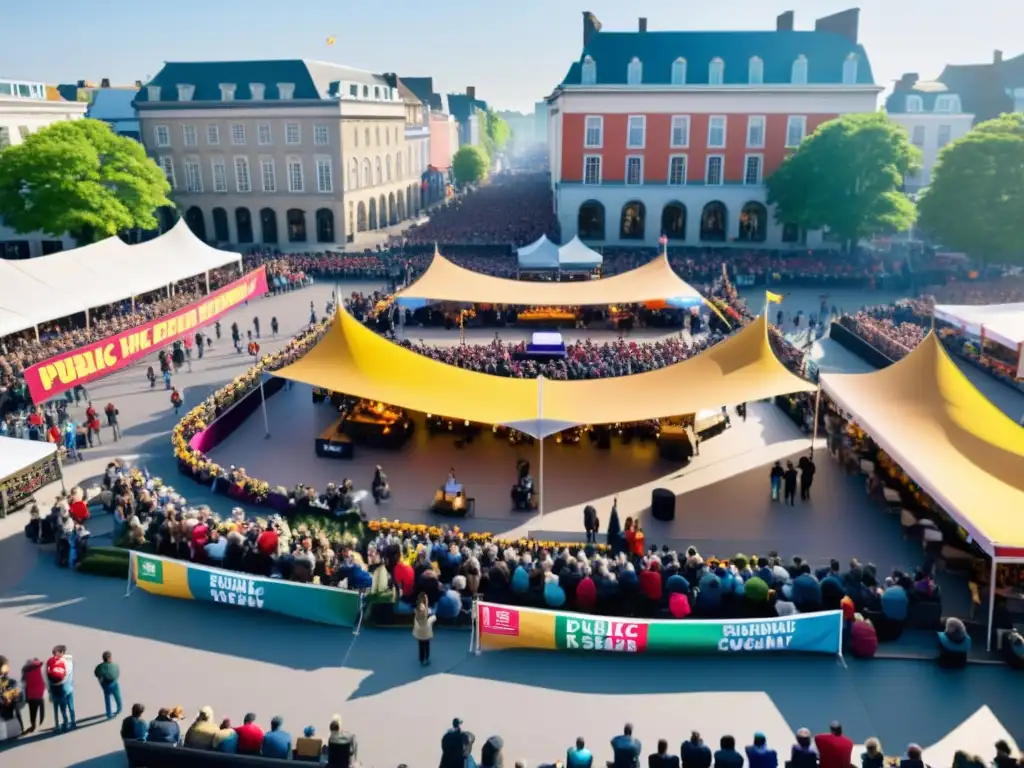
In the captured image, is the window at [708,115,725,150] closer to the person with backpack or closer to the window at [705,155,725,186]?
the window at [705,155,725,186]

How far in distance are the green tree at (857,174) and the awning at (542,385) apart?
27.4 metres

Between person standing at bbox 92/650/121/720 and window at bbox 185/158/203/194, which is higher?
window at bbox 185/158/203/194

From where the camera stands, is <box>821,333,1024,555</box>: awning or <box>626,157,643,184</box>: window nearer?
<box>821,333,1024,555</box>: awning

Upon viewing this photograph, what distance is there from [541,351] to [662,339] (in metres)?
7.29

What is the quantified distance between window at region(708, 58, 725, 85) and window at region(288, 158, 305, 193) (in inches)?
1063

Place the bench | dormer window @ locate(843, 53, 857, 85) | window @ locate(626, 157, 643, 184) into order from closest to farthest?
1. the bench
2. dormer window @ locate(843, 53, 857, 85)
3. window @ locate(626, 157, 643, 184)

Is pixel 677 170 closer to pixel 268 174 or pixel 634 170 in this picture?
pixel 634 170

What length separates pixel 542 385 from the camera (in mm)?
18500

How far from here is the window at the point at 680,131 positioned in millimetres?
50094

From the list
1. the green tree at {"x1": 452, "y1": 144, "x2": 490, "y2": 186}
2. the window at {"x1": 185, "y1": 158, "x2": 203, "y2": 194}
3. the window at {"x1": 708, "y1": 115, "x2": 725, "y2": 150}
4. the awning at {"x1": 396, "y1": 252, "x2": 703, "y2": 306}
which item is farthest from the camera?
the green tree at {"x1": 452, "y1": 144, "x2": 490, "y2": 186}

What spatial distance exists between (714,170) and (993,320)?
89.8 ft

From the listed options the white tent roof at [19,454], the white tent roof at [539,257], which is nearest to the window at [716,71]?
the white tent roof at [539,257]

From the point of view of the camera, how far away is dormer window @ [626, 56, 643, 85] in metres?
50.0

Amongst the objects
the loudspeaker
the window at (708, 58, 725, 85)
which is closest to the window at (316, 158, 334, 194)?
the window at (708, 58, 725, 85)
